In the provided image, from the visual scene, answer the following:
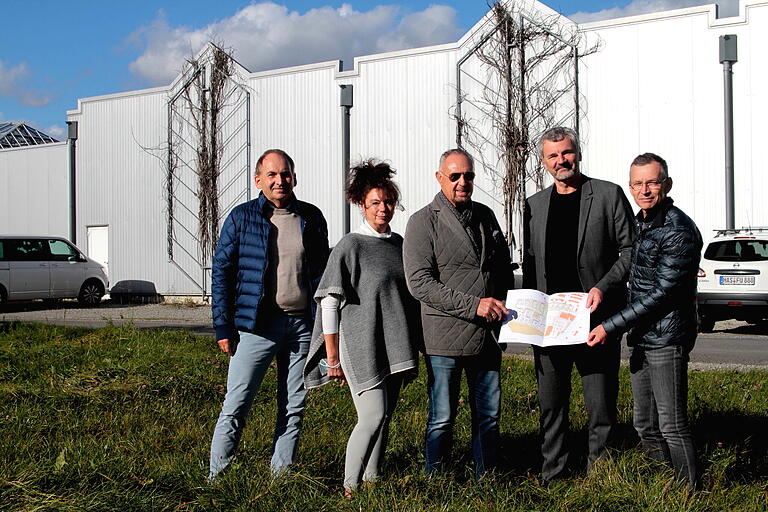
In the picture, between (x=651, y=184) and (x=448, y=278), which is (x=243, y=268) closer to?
(x=448, y=278)

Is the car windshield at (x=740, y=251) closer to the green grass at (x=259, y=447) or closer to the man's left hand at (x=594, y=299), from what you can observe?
the green grass at (x=259, y=447)

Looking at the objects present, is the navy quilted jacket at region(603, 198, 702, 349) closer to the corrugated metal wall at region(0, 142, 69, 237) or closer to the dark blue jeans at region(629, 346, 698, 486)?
the dark blue jeans at region(629, 346, 698, 486)

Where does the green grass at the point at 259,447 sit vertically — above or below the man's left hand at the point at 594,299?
below

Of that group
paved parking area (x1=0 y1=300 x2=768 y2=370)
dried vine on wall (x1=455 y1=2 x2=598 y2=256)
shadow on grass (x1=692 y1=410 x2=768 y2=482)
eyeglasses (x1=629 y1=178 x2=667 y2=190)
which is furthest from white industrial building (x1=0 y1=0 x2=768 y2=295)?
eyeglasses (x1=629 y1=178 x2=667 y2=190)

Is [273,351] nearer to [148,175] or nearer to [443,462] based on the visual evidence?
[443,462]

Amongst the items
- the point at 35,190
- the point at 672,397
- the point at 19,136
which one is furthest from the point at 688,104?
the point at 19,136

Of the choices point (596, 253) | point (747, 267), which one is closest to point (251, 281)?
point (596, 253)

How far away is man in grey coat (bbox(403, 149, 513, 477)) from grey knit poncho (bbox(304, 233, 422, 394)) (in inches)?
4.8

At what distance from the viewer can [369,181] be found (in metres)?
4.26

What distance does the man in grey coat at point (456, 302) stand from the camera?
415cm

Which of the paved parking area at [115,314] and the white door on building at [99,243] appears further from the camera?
the white door on building at [99,243]

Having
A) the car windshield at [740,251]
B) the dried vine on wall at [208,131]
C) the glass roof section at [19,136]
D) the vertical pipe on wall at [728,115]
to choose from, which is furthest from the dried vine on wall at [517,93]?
the glass roof section at [19,136]

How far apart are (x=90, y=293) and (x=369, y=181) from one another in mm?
18716

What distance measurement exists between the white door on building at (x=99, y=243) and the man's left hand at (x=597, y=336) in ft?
74.2
